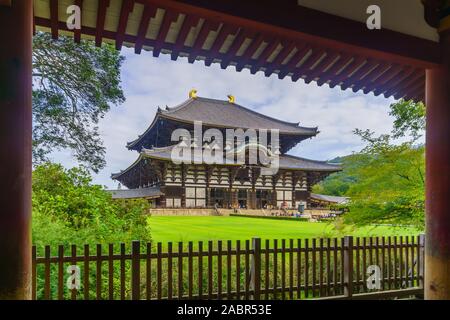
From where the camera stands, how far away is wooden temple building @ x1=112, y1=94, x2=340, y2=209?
24.7 metres

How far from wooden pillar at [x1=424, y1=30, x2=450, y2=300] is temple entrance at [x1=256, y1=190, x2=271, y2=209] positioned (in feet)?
82.4

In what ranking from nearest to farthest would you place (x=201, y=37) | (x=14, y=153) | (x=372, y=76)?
(x=14, y=153) < (x=201, y=37) < (x=372, y=76)

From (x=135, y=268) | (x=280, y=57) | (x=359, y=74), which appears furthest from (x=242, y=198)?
(x=280, y=57)

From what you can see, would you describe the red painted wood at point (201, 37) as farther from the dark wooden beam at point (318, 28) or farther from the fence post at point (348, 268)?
the fence post at point (348, 268)

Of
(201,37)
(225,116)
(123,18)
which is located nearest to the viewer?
(123,18)

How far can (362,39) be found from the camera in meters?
2.78

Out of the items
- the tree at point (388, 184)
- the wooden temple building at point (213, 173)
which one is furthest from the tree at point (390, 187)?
the wooden temple building at point (213, 173)

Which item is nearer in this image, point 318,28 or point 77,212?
point 318,28

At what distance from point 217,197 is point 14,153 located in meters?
25.3

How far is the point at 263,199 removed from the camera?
93.2 feet

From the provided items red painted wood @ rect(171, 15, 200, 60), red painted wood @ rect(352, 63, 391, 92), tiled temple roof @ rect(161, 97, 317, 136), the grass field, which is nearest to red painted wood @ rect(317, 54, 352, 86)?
red painted wood @ rect(352, 63, 391, 92)

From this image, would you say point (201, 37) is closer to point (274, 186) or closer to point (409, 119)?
point (409, 119)

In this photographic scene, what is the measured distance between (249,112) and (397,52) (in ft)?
106

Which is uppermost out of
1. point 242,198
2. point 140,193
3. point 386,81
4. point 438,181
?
point 386,81
